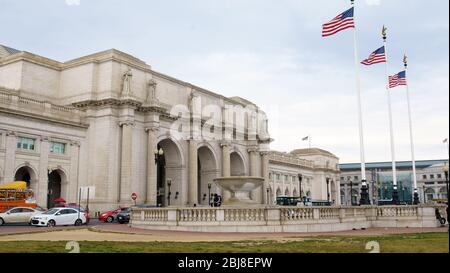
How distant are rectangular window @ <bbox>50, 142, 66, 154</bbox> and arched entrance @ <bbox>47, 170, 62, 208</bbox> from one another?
2.85m

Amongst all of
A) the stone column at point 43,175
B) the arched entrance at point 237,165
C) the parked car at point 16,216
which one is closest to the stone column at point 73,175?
the stone column at point 43,175

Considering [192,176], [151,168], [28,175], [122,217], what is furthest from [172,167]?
[122,217]

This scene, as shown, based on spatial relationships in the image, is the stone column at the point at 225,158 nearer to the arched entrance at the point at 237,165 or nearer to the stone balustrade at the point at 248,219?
the arched entrance at the point at 237,165

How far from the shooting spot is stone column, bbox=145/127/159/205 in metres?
57.6

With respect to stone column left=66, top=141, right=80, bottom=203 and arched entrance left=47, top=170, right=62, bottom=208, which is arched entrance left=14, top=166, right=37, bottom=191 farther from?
stone column left=66, top=141, right=80, bottom=203

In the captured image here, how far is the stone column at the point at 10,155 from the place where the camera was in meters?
45.6

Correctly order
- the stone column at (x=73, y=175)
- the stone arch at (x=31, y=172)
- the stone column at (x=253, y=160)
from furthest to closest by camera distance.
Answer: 1. the stone column at (x=253, y=160)
2. the stone column at (x=73, y=175)
3. the stone arch at (x=31, y=172)

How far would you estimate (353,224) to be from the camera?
28.8m

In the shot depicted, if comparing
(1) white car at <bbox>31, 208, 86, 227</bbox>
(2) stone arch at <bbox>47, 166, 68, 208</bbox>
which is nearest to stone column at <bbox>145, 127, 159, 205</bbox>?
(2) stone arch at <bbox>47, 166, 68, 208</bbox>

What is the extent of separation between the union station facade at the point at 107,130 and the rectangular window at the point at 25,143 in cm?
11
